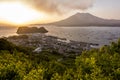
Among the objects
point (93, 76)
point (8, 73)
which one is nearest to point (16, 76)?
point (8, 73)

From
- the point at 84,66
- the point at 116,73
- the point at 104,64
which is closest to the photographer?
the point at 116,73

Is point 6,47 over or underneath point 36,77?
underneath

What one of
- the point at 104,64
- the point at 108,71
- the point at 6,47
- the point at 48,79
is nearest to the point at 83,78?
the point at 48,79

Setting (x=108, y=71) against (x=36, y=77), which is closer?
(x=36, y=77)

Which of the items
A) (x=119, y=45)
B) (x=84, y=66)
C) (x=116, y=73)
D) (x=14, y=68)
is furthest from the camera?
(x=119, y=45)

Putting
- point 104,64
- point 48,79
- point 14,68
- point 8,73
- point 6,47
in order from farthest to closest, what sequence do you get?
1. point 6,47
2. point 104,64
3. point 48,79
4. point 14,68
5. point 8,73

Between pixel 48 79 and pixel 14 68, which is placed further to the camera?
pixel 48 79

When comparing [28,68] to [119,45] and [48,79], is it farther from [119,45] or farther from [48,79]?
[119,45]

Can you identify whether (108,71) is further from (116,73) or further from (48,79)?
(48,79)

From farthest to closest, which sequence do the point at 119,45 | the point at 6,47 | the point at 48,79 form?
1. the point at 6,47
2. the point at 119,45
3. the point at 48,79
